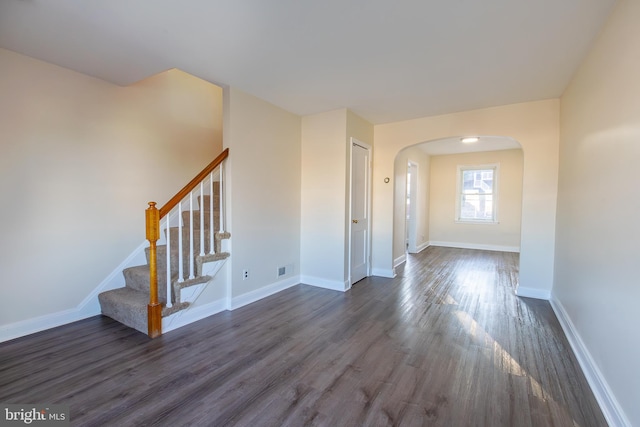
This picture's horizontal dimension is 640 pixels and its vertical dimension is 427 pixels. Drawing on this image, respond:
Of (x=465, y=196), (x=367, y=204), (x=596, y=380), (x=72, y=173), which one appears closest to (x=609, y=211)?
(x=596, y=380)

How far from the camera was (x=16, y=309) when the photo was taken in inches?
93.2

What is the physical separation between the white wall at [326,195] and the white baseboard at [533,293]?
218cm

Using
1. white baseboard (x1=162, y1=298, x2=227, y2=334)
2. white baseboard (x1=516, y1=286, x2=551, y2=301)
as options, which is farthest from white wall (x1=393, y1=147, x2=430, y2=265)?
white baseboard (x1=162, y1=298, x2=227, y2=334)

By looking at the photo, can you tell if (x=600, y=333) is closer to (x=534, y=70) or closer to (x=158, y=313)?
(x=534, y=70)

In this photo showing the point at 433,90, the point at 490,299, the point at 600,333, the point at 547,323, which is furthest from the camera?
the point at 490,299

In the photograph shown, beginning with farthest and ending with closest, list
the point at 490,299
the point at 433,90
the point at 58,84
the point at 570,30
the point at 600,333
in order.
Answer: the point at 490,299 < the point at 433,90 < the point at 58,84 < the point at 570,30 < the point at 600,333

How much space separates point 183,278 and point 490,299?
137 inches

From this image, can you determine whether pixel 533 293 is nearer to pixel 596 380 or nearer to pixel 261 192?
pixel 596 380

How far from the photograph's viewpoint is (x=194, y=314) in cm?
275

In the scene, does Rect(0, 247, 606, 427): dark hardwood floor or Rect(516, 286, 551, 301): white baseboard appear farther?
Rect(516, 286, 551, 301): white baseboard

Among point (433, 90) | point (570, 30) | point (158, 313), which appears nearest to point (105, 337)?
point (158, 313)

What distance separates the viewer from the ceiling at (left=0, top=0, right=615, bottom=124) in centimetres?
176

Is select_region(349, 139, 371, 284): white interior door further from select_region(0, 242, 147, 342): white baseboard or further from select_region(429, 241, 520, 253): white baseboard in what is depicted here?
select_region(429, 241, 520, 253): white baseboard

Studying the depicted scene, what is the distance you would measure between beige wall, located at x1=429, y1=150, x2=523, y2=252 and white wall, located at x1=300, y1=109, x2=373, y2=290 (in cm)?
425
